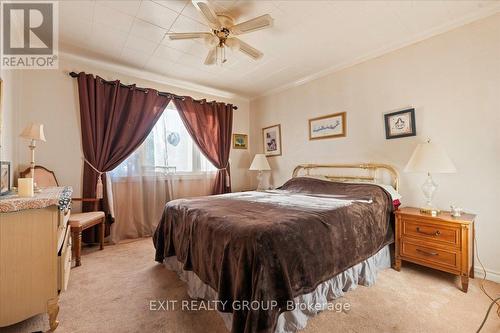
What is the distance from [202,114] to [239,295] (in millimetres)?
3503

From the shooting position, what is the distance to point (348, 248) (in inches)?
71.4

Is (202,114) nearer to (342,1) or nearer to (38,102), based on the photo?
Result: (38,102)

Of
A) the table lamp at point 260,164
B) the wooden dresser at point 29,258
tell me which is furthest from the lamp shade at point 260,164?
the wooden dresser at point 29,258

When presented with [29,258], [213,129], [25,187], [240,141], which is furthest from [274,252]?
[240,141]

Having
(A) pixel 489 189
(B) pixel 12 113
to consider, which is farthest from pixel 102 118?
(A) pixel 489 189

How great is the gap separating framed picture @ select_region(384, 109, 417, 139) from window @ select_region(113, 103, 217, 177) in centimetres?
303

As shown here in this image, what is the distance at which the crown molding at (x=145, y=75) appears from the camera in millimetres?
3016

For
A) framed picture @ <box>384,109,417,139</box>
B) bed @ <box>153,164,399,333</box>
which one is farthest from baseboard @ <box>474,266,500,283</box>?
framed picture @ <box>384,109,417,139</box>

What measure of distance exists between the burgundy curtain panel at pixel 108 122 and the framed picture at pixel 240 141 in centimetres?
173

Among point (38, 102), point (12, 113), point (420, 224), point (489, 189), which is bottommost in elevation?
point (420, 224)

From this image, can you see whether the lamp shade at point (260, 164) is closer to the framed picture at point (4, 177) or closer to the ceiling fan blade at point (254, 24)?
the ceiling fan blade at point (254, 24)

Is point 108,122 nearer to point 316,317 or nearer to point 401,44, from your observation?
point 316,317

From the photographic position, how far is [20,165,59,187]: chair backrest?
8.59 ft

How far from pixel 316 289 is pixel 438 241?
4.49 feet
